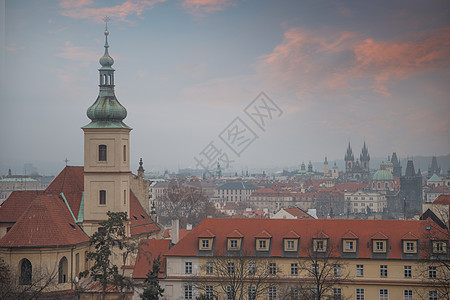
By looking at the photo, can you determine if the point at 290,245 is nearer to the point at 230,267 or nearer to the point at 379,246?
the point at 230,267

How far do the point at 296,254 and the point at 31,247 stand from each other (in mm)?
19886

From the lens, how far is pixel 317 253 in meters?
48.2

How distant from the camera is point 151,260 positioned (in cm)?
5191

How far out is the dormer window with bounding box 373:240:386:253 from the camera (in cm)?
4872

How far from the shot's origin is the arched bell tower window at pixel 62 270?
51947 mm

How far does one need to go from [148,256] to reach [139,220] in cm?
1348

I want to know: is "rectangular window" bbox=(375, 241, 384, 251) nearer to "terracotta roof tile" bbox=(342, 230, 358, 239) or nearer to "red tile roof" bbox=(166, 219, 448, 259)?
"red tile roof" bbox=(166, 219, 448, 259)

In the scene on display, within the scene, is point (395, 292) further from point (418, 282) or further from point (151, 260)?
point (151, 260)

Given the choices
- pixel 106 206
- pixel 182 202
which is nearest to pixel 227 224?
pixel 106 206

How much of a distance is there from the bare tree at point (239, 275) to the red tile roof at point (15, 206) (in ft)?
59.3

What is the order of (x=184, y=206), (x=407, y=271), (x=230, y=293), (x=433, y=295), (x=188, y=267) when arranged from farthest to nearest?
(x=184, y=206) → (x=188, y=267) → (x=407, y=271) → (x=433, y=295) → (x=230, y=293)

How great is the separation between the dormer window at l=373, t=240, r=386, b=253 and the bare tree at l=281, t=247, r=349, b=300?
257 centimetres

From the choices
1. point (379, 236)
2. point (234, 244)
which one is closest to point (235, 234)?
point (234, 244)

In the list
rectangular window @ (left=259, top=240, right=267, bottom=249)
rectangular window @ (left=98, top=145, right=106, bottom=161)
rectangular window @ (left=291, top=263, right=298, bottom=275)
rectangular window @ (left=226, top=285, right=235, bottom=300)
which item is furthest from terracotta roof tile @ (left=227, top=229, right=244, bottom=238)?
rectangular window @ (left=98, top=145, right=106, bottom=161)
